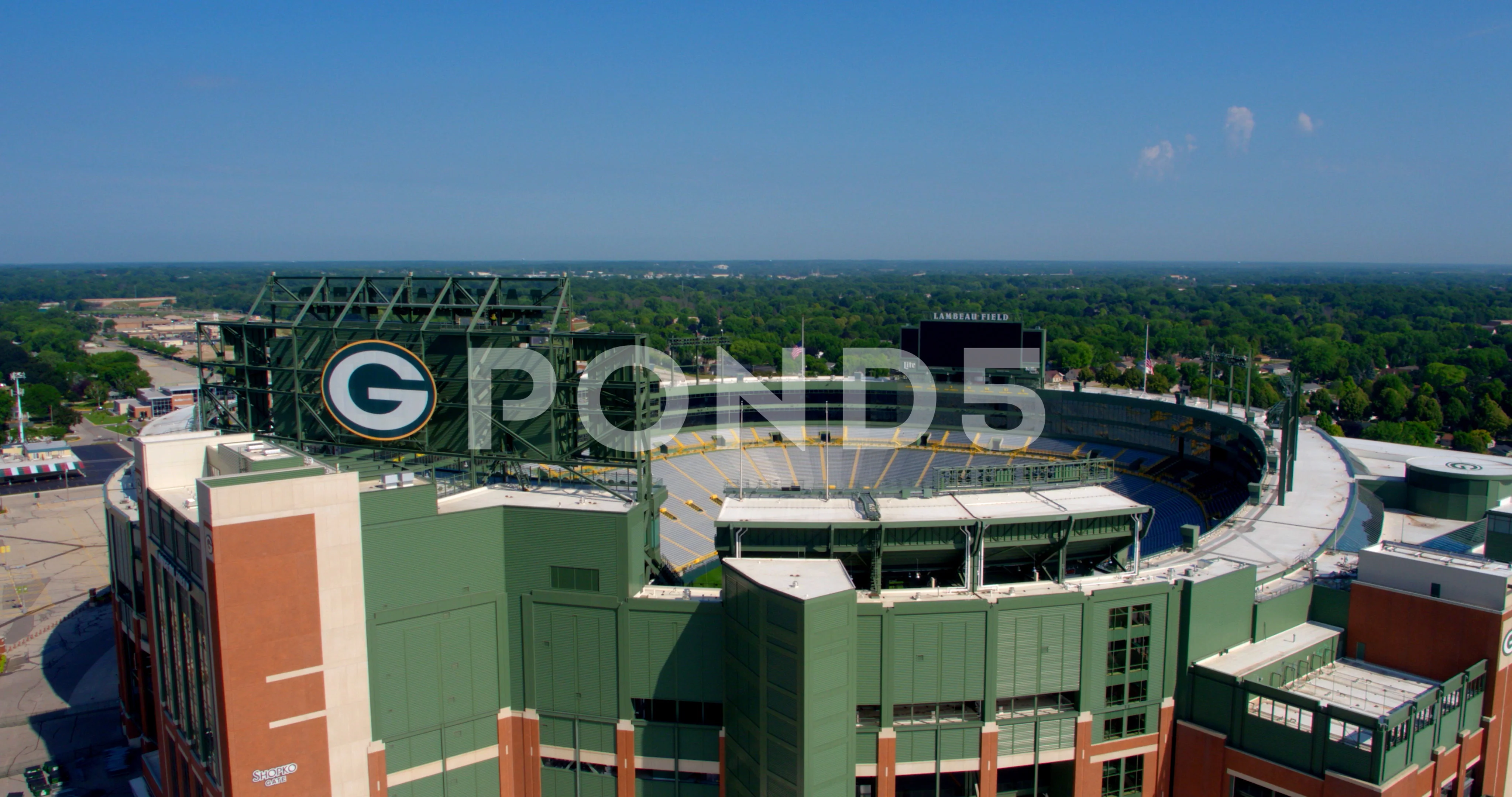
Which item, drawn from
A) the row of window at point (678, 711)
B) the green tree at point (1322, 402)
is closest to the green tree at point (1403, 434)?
the green tree at point (1322, 402)

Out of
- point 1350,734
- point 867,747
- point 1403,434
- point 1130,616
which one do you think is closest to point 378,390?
point 867,747

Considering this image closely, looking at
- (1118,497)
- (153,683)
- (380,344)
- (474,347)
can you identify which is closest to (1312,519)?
(1118,497)

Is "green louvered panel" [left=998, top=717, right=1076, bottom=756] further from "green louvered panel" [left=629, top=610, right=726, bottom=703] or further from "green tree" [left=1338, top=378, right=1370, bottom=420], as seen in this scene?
"green tree" [left=1338, top=378, right=1370, bottom=420]

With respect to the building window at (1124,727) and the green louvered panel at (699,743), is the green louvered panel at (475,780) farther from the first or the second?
the building window at (1124,727)

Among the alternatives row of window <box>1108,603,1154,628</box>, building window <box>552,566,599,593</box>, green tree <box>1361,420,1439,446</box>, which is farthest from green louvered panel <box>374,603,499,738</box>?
green tree <box>1361,420,1439,446</box>

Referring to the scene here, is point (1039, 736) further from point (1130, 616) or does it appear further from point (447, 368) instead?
point (447, 368)
